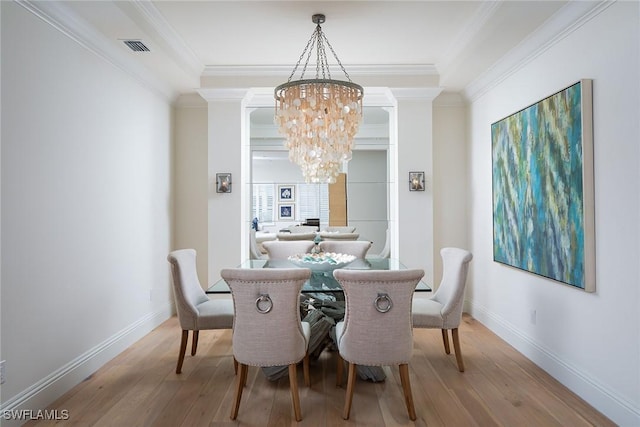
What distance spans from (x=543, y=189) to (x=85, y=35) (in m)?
3.62

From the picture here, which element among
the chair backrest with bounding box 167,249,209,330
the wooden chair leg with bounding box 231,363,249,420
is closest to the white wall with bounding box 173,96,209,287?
the chair backrest with bounding box 167,249,209,330

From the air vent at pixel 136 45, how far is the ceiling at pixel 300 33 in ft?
0.19

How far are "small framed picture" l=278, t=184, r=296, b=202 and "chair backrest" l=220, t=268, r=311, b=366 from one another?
2642 mm

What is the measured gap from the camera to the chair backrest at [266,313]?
2203 mm

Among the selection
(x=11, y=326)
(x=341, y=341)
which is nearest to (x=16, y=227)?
(x=11, y=326)

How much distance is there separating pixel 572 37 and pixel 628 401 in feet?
7.65

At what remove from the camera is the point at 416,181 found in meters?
4.43

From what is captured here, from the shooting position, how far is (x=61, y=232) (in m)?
2.58

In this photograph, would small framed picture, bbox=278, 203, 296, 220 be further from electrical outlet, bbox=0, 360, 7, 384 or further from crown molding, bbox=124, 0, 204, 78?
electrical outlet, bbox=0, 360, 7, 384

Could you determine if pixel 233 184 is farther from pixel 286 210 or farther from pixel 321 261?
pixel 321 261

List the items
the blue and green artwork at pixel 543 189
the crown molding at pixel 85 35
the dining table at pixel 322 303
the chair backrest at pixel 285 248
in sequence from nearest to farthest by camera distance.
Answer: the crown molding at pixel 85 35, the blue and green artwork at pixel 543 189, the dining table at pixel 322 303, the chair backrest at pixel 285 248

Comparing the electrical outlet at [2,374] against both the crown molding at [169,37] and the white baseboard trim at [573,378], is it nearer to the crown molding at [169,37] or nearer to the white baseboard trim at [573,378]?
the crown molding at [169,37]

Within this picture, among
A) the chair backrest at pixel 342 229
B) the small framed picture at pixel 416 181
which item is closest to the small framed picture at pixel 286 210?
the chair backrest at pixel 342 229

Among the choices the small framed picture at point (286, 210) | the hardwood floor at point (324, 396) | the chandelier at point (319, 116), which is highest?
the chandelier at point (319, 116)
